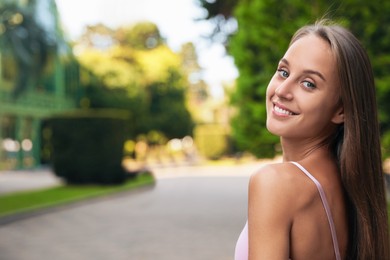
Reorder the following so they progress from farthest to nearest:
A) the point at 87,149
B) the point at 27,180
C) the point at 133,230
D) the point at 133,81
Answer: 1. the point at 133,81
2. the point at 27,180
3. the point at 87,149
4. the point at 133,230

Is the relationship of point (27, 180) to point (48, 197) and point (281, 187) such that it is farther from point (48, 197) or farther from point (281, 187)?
point (281, 187)

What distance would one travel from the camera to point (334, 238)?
131 centimetres

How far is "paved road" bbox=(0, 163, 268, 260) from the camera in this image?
26.9ft

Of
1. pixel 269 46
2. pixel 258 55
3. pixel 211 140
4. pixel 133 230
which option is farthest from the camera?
pixel 211 140

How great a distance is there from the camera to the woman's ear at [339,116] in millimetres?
1374

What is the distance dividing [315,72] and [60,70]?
3264cm

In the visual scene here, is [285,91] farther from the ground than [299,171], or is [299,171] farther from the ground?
[285,91]

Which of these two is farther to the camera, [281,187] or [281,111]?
[281,111]

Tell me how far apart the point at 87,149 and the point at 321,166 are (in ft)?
63.4

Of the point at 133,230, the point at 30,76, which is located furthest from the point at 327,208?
the point at 30,76

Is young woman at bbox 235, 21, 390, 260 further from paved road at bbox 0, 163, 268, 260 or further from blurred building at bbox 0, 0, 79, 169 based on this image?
blurred building at bbox 0, 0, 79, 169

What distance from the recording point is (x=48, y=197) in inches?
639

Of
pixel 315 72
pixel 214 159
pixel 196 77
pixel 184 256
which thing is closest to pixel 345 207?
pixel 315 72

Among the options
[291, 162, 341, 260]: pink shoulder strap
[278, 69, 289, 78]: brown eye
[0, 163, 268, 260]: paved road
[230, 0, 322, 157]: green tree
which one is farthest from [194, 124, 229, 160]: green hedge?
[291, 162, 341, 260]: pink shoulder strap
